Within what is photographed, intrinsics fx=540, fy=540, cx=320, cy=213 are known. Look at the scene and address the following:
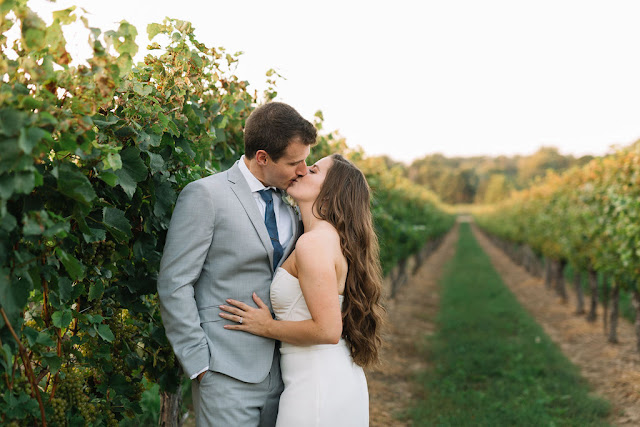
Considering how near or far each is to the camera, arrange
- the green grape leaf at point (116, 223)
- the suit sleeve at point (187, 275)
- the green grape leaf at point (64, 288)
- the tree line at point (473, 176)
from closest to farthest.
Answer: the green grape leaf at point (64, 288)
the green grape leaf at point (116, 223)
the suit sleeve at point (187, 275)
the tree line at point (473, 176)

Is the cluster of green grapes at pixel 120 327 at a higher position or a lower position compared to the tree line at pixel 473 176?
lower

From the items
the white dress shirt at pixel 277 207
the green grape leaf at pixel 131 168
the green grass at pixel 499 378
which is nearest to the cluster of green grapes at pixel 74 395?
the green grape leaf at pixel 131 168

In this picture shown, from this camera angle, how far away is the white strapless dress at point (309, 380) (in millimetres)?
2447

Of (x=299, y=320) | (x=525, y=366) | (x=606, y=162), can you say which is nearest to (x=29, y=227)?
(x=299, y=320)

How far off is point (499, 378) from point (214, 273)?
245 inches

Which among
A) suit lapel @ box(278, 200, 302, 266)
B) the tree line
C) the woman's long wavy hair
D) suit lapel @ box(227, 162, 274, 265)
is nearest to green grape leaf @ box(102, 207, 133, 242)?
suit lapel @ box(227, 162, 274, 265)

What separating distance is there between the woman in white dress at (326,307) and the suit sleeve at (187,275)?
19 centimetres

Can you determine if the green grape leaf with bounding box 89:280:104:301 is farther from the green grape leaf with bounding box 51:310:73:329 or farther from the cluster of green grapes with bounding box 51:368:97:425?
the cluster of green grapes with bounding box 51:368:97:425

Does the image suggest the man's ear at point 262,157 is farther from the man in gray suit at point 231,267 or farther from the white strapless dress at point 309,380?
the white strapless dress at point 309,380

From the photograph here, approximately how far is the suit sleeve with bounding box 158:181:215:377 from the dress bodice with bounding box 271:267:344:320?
354 mm

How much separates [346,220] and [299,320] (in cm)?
52

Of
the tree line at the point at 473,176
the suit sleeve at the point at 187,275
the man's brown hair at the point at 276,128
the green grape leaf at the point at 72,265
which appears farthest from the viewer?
the tree line at the point at 473,176

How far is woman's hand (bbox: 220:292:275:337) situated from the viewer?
242 cm

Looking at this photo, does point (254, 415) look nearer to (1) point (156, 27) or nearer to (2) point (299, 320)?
(2) point (299, 320)
